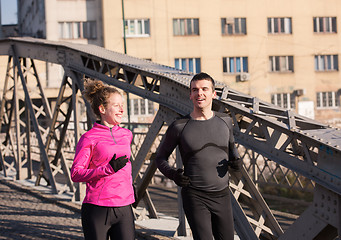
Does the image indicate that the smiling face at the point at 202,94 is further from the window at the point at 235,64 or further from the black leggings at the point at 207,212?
the window at the point at 235,64

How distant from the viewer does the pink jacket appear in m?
4.49

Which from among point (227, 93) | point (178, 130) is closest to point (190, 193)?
point (178, 130)

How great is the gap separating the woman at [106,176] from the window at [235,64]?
39513 millimetres

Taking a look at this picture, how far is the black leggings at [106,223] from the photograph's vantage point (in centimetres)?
449

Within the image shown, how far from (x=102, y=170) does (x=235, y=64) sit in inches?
1583

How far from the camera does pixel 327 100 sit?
4484 cm

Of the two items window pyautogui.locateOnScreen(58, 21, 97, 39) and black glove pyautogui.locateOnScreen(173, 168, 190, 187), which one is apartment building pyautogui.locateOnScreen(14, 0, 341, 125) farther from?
black glove pyautogui.locateOnScreen(173, 168, 190, 187)

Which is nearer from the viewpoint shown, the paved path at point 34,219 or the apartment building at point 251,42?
the paved path at point 34,219

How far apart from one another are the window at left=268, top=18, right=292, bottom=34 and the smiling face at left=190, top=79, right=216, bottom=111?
40613 mm

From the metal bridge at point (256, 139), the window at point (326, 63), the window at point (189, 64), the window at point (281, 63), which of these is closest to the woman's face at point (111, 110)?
the metal bridge at point (256, 139)

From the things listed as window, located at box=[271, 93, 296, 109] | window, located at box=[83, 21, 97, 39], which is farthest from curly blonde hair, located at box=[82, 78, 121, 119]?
window, located at box=[271, 93, 296, 109]

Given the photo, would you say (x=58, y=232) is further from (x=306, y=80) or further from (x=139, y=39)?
(x=306, y=80)

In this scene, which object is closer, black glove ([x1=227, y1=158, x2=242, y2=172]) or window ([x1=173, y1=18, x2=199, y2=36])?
black glove ([x1=227, y1=158, x2=242, y2=172])

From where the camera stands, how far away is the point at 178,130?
4.83m
